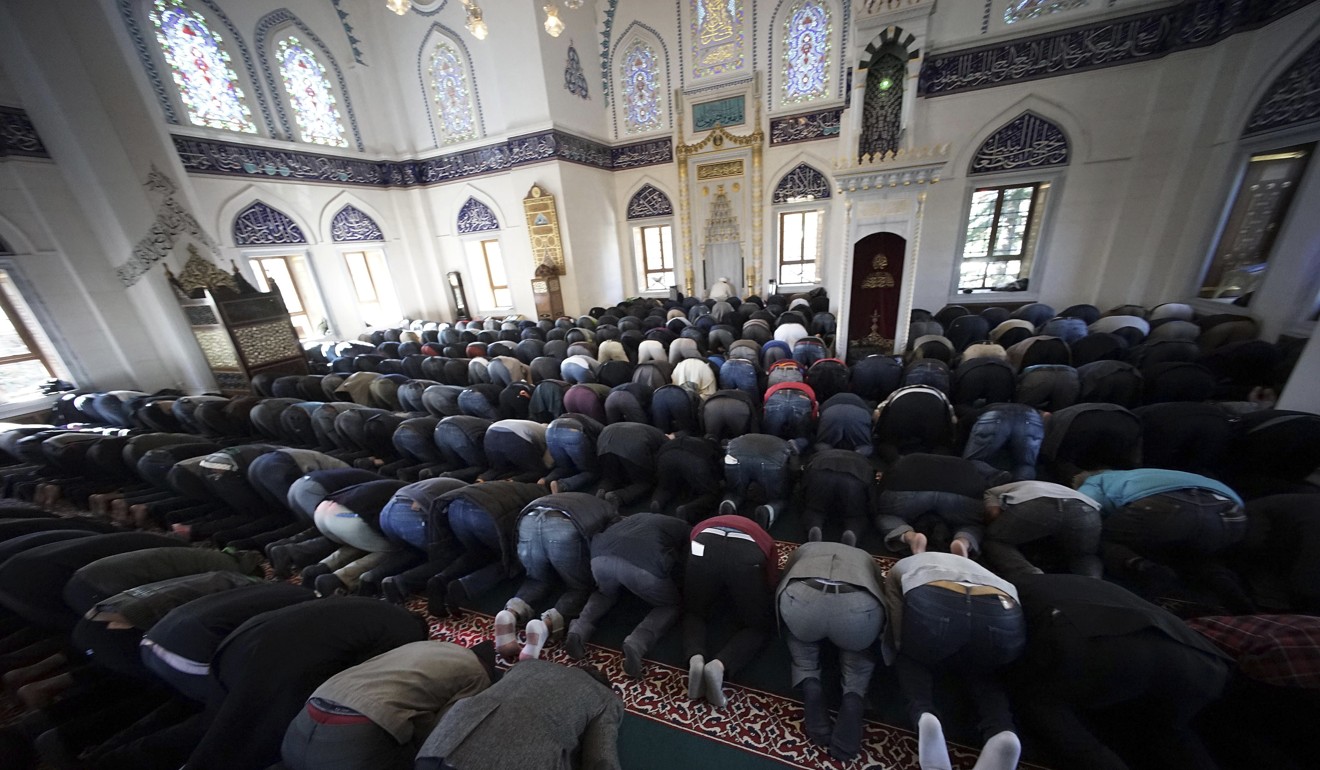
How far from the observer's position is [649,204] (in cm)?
1058

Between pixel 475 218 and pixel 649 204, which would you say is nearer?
pixel 475 218

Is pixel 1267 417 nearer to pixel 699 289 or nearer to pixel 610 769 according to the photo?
pixel 610 769

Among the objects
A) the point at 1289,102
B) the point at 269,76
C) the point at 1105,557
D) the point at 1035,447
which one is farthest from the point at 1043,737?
the point at 269,76

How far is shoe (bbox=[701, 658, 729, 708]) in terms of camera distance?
67.5 inches

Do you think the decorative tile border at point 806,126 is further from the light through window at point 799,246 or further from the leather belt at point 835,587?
the leather belt at point 835,587

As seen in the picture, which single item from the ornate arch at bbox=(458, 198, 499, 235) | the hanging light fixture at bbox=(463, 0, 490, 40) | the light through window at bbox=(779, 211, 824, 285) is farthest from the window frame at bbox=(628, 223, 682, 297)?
the hanging light fixture at bbox=(463, 0, 490, 40)

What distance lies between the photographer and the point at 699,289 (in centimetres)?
1078

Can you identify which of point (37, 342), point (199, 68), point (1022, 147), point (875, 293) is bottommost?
point (875, 293)

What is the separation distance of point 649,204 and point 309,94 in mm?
7353

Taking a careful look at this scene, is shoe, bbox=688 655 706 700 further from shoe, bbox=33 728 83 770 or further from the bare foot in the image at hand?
shoe, bbox=33 728 83 770

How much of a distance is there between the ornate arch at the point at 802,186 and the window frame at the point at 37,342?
39.5 feet

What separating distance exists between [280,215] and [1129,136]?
14626 millimetres

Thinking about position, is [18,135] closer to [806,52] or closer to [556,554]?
[556,554]

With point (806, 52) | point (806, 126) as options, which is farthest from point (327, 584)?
point (806, 52)
